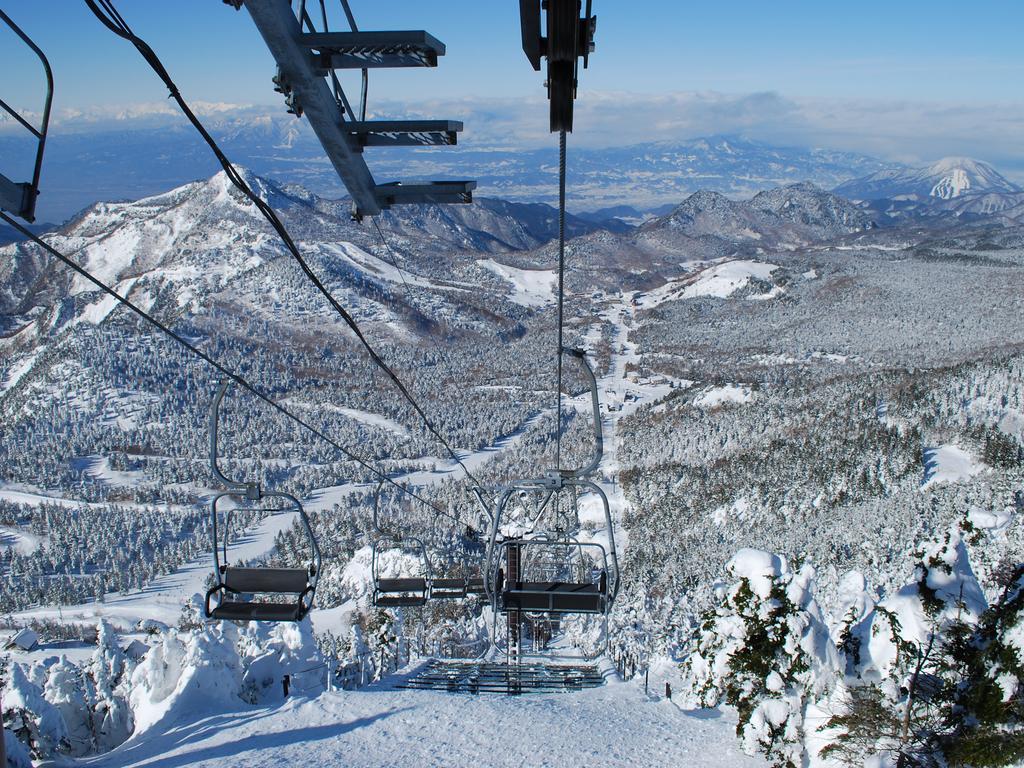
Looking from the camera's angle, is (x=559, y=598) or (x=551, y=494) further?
(x=559, y=598)

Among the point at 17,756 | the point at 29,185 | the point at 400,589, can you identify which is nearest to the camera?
the point at 29,185

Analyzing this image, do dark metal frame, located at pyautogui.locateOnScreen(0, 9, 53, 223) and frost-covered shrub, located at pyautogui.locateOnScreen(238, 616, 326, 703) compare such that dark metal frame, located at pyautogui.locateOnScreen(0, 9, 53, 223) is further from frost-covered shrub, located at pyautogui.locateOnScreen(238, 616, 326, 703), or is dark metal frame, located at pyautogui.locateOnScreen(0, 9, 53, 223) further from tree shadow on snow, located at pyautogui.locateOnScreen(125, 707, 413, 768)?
frost-covered shrub, located at pyautogui.locateOnScreen(238, 616, 326, 703)

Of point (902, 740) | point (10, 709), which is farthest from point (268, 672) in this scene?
point (902, 740)

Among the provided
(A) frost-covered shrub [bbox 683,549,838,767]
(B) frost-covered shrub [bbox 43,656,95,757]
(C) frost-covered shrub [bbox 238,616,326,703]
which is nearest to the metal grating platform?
(C) frost-covered shrub [bbox 238,616,326,703]

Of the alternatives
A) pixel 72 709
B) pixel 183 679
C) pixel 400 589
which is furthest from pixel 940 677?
pixel 72 709

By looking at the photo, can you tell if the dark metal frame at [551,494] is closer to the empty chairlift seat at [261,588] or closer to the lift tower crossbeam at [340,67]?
the empty chairlift seat at [261,588]

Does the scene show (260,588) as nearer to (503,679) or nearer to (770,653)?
(770,653)

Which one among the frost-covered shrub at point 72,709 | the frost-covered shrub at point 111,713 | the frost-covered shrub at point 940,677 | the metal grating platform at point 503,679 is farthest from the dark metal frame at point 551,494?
the frost-covered shrub at point 72,709

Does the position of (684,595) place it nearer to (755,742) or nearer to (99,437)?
(755,742)
